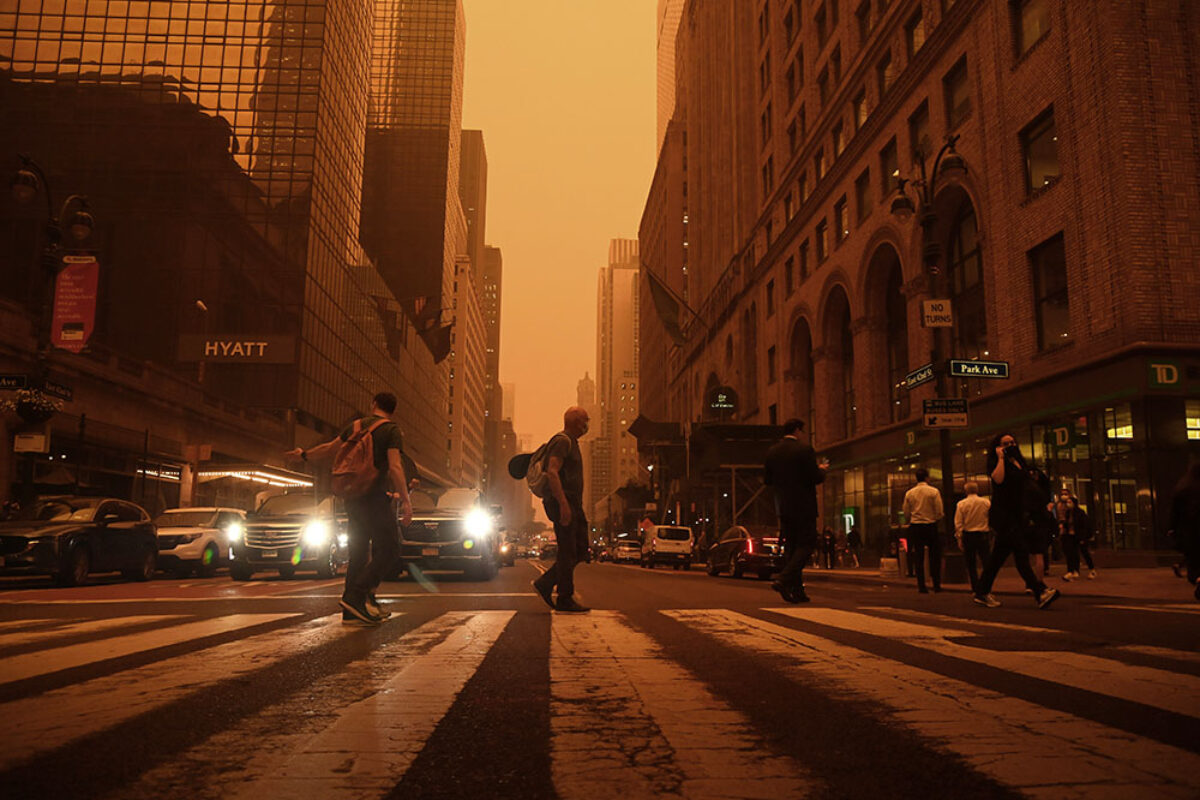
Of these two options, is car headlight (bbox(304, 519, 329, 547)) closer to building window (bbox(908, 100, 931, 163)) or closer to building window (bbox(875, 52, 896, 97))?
building window (bbox(908, 100, 931, 163))

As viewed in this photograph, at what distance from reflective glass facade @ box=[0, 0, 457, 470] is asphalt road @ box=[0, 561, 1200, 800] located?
45.1 m

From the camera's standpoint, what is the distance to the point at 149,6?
163 feet

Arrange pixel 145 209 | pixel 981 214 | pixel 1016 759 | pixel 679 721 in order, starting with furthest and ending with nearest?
pixel 145 209 < pixel 981 214 < pixel 679 721 < pixel 1016 759

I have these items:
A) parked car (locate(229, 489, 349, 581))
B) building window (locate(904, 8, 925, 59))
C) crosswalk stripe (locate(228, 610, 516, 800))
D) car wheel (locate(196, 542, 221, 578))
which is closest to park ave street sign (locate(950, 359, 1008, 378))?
parked car (locate(229, 489, 349, 581))

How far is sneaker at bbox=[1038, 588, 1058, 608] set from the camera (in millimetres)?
8695

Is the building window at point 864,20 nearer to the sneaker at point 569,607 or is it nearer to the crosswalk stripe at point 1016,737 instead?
the sneaker at point 569,607

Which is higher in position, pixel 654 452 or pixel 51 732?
pixel 654 452

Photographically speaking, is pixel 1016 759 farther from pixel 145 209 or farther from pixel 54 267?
pixel 145 209

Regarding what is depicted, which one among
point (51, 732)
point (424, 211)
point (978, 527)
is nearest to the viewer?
point (51, 732)

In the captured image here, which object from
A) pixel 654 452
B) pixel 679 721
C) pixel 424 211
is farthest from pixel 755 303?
pixel 424 211

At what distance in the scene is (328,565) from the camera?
17.7 m

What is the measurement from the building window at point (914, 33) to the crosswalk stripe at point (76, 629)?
30222 millimetres

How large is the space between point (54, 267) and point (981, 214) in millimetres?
23608

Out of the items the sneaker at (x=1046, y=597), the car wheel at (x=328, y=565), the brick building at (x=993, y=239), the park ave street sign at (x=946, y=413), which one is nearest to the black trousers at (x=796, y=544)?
the sneaker at (x=1046, y=597)
